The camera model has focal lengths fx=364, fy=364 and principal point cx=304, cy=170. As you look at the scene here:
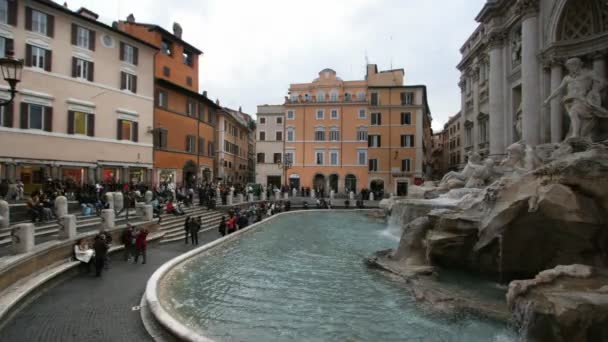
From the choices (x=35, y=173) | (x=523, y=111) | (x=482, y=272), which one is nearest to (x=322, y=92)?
(x=523, y=111)

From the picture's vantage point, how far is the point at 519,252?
30.9 feet

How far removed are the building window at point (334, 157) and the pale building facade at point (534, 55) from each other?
26769 mm

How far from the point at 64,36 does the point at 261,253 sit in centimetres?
2050

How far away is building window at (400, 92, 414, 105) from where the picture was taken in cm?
5184

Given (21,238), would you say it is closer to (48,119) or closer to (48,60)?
(48,119)

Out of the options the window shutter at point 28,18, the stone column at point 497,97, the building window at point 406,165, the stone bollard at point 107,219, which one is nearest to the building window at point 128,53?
the window shutter at point 28,18

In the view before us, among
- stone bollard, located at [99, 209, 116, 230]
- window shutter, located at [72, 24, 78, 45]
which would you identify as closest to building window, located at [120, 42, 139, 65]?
window shutter, located at [72, 24, 78, 45]

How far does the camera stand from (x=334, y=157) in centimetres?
5125

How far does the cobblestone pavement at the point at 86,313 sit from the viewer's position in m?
6.87

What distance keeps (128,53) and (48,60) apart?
20.6 feet

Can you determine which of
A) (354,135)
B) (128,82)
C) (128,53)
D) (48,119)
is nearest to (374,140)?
(354,135)

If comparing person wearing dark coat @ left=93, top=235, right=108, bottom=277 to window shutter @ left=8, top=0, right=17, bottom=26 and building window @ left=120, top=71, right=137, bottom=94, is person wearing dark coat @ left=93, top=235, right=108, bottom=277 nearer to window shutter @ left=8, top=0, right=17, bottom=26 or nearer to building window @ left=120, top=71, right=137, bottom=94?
window shutter @ left=8, top=0, right=17, bottom=26

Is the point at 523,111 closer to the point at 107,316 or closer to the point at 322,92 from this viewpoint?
the point at 107,316

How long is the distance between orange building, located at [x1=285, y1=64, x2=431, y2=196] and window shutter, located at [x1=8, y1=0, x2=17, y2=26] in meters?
34.1
